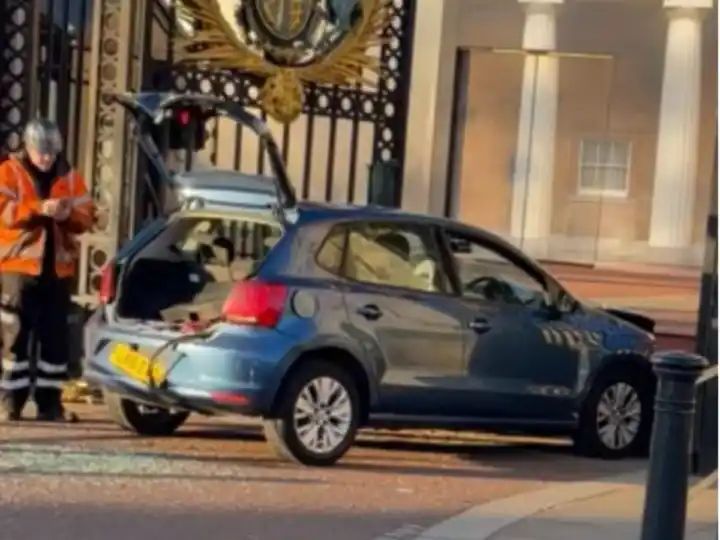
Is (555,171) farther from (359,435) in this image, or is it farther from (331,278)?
(331,278)

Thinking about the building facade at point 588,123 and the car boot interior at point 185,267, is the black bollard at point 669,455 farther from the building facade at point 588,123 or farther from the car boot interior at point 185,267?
the building facade at point 588,123

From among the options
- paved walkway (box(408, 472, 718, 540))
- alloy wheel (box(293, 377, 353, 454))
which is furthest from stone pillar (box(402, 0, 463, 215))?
paved walkway (box(408, 472, 718, 540))

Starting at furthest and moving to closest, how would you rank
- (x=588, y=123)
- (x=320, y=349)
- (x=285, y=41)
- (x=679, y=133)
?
(x=588, y=123)
(x=679, y=133)
(x=285, y=41)
(x=320, y=349)

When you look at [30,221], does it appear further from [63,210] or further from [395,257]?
[395,257]

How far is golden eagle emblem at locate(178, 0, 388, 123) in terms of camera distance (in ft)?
51.6

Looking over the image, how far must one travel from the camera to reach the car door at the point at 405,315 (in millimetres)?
11938

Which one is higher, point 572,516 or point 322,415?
point 322,415

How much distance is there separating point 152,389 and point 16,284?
1.56 m

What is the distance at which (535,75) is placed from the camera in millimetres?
27141

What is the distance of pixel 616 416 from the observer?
13.2 metres

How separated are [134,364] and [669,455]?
4.86 metres

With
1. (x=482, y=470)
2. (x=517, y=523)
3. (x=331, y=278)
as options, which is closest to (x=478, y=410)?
(x=482, y=470)

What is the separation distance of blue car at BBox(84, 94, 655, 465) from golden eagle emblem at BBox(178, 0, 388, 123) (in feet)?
7.85

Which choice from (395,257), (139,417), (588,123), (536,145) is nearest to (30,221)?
(139,417)
